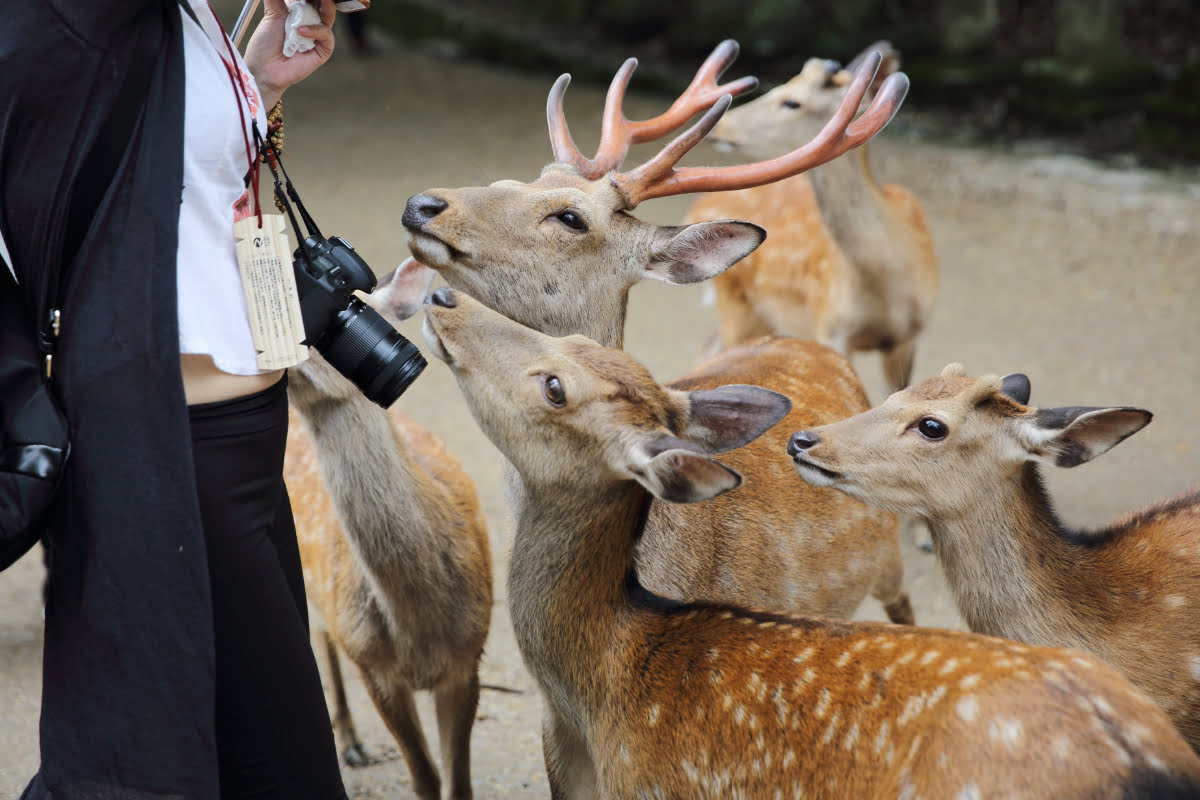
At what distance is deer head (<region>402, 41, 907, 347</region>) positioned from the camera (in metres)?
2.78

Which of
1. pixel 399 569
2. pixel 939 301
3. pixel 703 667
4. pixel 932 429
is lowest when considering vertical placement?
pixel 939 301

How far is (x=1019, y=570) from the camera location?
2.64 metres

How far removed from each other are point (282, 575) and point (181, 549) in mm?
257

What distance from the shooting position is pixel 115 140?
6.08 feet

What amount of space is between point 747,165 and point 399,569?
4.21 ft

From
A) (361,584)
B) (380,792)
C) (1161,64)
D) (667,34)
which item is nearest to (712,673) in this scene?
(361,584)

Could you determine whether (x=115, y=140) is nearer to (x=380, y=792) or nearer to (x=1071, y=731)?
(x=1071, y=731)

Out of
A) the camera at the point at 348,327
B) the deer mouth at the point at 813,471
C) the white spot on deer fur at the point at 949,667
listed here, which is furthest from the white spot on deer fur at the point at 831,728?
the camera at the point at 348,327

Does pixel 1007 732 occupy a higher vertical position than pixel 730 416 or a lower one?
lower

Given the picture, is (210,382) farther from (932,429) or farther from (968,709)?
(932,429)

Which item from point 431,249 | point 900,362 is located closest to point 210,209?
point 431,249

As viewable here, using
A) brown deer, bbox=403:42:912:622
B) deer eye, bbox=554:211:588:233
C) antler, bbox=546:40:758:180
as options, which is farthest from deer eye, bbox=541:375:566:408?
antler, bbox=546:40:758:180

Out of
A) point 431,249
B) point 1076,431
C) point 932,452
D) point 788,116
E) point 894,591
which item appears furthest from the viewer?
point 788,116

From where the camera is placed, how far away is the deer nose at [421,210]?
8.89ft
